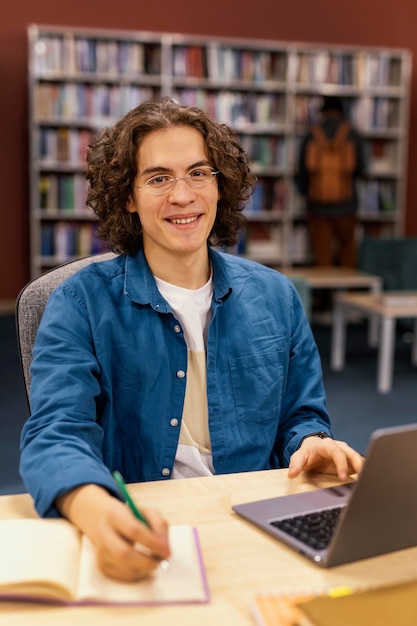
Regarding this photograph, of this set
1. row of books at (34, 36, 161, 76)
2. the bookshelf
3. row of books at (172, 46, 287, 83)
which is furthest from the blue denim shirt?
row of books at (172, 46, 287, 83)

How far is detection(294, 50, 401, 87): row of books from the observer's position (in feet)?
22.1

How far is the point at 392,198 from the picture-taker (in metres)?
7.14

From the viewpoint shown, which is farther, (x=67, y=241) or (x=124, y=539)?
(x=67, y=241)

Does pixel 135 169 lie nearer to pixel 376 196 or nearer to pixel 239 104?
pixel 239 104

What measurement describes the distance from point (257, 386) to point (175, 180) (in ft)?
1.30

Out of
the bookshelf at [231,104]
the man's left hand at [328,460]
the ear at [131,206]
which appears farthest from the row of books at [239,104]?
the man's left hand at [328,460]

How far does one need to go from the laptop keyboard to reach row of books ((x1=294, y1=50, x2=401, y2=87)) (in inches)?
241

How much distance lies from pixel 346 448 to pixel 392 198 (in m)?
6.21

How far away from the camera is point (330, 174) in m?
6.55

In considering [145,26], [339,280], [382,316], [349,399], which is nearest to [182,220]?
[349,399]

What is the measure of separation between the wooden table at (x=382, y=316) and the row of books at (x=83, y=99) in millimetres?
2480

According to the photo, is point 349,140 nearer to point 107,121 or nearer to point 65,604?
point 107,121

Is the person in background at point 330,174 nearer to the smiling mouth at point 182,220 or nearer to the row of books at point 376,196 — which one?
the row of books at point 376,196

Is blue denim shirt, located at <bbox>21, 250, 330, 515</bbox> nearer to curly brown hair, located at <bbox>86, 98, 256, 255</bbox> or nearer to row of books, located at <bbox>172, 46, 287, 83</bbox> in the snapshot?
curly brown hair, located at <bbox>86, 98, 256, 255</bbox>
